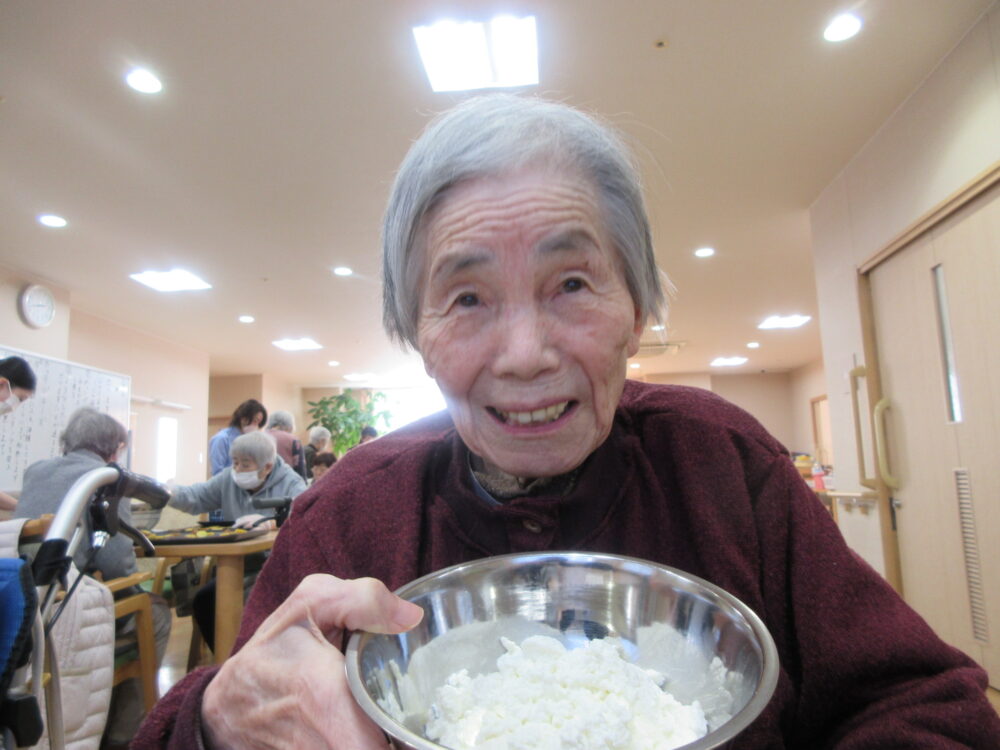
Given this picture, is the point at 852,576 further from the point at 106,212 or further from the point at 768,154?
the point at 106,212

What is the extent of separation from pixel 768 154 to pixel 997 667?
2742 mm

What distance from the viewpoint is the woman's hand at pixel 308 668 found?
0.41m

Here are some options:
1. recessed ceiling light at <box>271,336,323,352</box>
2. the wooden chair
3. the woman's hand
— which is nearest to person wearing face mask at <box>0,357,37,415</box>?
the wooden chair

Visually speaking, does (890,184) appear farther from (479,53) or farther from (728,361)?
(728,361)

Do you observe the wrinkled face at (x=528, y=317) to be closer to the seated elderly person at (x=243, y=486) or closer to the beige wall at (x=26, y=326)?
the seated elderly person at (x=243, y=486)

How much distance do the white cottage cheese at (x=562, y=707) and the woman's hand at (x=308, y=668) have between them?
0.25 ft

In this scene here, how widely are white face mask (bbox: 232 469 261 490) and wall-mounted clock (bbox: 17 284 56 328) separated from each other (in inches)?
130

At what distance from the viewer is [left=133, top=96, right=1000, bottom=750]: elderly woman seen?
0.56 metres

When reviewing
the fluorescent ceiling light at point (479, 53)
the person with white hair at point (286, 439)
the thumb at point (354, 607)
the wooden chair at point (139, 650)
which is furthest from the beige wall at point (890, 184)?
the person with white hair at point (286, 439)

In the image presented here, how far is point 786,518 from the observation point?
2.22ft

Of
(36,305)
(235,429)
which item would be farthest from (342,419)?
(235,429)

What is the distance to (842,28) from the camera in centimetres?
241

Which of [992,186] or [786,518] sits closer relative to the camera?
[786,518]

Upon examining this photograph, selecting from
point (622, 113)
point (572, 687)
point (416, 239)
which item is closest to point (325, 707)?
point (572, 687)
